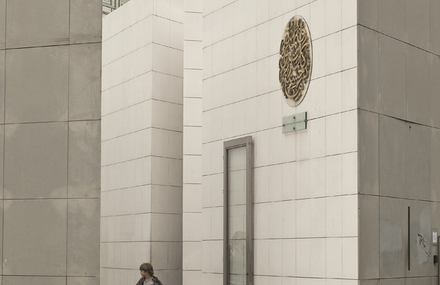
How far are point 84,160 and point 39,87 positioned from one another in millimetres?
1140

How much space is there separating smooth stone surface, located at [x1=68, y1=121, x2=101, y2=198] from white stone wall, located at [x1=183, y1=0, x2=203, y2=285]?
39.4ft

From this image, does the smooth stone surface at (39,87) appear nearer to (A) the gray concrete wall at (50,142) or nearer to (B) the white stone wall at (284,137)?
(A) the gray concrete wall at (50,142)

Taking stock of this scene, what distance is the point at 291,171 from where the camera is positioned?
14.8 metres

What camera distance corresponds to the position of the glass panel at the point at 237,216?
16031 mm

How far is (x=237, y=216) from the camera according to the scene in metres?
16.3

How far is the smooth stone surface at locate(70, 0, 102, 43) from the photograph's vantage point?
9508 millimetres
